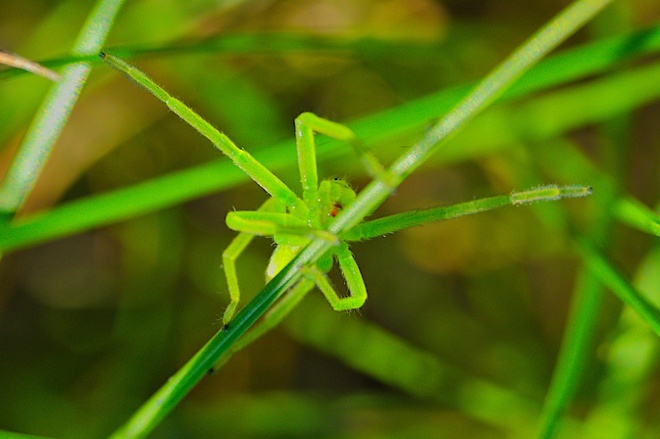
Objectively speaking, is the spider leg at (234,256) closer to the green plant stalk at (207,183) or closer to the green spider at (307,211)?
A: the green spider at (307,211)

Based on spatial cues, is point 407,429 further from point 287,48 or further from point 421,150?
point 421,150

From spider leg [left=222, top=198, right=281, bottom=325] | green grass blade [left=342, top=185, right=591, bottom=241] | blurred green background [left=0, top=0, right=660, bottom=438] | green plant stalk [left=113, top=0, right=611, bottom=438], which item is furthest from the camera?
blurred green background [left=0, top=0, right=660, bottom=438]

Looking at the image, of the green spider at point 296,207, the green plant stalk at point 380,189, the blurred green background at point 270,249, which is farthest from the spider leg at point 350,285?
the blurred green background at point 270,249

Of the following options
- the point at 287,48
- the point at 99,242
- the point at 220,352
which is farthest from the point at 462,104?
the point at 99,242

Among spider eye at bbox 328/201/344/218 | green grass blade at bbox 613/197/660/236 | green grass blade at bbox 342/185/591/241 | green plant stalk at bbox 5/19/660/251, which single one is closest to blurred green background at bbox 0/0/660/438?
green grass blade at bbox 613/197/660/236

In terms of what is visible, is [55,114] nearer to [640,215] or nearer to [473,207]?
[473,207]

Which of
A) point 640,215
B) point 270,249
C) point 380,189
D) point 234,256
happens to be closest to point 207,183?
point 234,256

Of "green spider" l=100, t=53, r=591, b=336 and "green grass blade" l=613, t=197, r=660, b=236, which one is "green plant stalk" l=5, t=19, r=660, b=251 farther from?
"green spider" l=100, t=53, r=591, b=336
